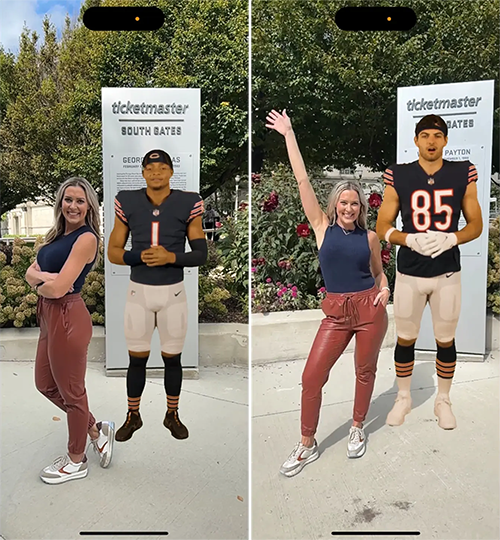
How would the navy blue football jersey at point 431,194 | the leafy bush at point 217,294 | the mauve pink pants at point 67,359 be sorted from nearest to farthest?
the navy blue football jersey at point 431,194 → the mauve pink pants at point 67,359 → the leafy bush at point 217,294

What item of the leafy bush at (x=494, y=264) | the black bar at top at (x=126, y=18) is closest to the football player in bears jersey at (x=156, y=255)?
the black bar at top at (x=126, y=18)

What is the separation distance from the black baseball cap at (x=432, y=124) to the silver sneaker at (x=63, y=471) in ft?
5.78

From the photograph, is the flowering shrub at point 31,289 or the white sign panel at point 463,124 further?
the flowering shrub at point 31,289

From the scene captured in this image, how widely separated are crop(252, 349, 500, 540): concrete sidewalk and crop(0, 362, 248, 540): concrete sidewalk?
13 centimetres

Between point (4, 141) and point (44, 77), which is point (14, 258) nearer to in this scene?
point (4, 141)

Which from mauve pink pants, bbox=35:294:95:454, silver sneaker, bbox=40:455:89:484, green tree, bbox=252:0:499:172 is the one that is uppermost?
green tree, bbox=252:0:499:172

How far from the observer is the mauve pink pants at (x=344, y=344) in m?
1.87

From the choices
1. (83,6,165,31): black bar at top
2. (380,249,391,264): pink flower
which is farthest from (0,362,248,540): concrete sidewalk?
(83,6,165,31): black bar at top

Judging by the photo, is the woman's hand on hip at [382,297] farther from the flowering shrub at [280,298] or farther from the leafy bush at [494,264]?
the leafy bush at [494,264]

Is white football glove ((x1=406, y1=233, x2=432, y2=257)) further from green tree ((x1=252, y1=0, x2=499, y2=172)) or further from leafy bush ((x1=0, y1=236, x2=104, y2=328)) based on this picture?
leafy bush ((x1=0, y1=236, x2=104, y2=328))

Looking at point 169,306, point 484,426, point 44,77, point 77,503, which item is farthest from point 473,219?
point 77,503

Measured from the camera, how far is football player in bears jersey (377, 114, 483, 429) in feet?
6.05

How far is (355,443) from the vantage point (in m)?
1.99

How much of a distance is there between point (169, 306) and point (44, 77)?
972mm
